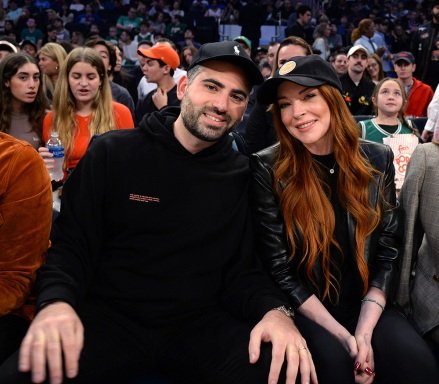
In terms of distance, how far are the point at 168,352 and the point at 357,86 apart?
477 cm

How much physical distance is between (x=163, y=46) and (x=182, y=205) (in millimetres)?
3672

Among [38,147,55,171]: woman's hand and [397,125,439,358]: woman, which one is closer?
[397,125,439,358]: woman

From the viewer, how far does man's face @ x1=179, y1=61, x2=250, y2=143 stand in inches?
79.3

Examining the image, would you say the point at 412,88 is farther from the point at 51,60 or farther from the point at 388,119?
the point at 51,60

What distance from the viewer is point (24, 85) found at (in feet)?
13.3

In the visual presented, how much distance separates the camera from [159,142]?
2035 mm

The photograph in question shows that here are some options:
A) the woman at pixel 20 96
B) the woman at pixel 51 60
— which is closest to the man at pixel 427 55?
the woman at pixel 51 60

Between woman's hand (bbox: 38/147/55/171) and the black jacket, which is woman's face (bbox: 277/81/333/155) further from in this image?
woman's hand (bbox: 38/147/55/171)

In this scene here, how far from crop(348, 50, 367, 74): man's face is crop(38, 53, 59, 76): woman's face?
3174 mm

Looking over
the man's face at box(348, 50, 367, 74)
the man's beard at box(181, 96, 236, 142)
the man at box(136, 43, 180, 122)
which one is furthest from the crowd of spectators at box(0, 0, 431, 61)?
the man's beard at box(181, 96, 236, 142)

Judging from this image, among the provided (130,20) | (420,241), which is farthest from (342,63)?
(130,20)

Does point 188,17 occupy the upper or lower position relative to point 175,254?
upper

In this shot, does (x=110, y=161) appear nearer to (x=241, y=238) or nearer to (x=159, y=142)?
(x=159, y=142)

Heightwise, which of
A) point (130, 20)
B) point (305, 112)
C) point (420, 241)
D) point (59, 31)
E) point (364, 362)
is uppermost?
point (305, 112)
